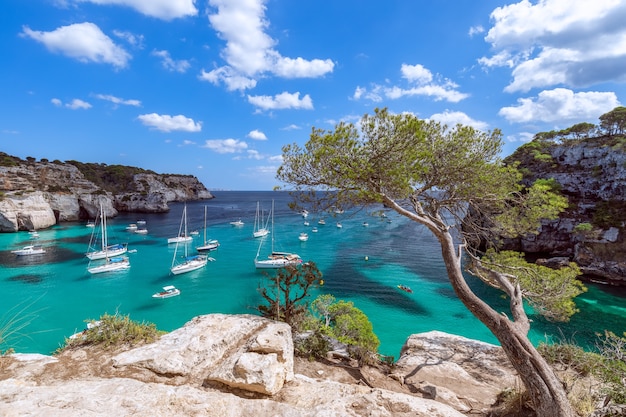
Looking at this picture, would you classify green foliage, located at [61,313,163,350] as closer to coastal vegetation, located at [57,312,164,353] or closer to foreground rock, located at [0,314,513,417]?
coastal vegetation, located at [57,312,164,353]

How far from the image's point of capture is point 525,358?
5.45 metres

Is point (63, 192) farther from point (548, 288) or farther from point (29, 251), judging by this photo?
point (548, 288)

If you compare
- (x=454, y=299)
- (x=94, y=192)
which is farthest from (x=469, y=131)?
(x=94, y=192)

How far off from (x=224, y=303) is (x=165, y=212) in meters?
70.6

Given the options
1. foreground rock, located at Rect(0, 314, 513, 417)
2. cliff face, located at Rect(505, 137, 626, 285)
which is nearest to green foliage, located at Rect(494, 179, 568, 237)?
foreground rock, located at Rect(0, 314, 513, 417)

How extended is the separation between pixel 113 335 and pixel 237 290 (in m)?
23.2

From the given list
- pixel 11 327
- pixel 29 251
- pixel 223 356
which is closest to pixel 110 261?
pixel 29 251

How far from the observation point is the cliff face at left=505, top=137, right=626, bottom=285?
29672 millimetres

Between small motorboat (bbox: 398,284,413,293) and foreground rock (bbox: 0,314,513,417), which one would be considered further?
small motorboat (bbox: 398,284,413,293)

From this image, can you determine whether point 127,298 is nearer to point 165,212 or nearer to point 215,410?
point 215,410

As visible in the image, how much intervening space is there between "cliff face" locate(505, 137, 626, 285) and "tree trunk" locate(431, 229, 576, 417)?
109 feet

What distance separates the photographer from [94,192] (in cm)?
7006

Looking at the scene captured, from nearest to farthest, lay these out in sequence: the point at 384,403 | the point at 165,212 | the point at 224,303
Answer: the point at 384,403 < the point at 224,303 < the point at 165,212

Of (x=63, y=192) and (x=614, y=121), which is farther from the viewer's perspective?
(x=63, y=192)
